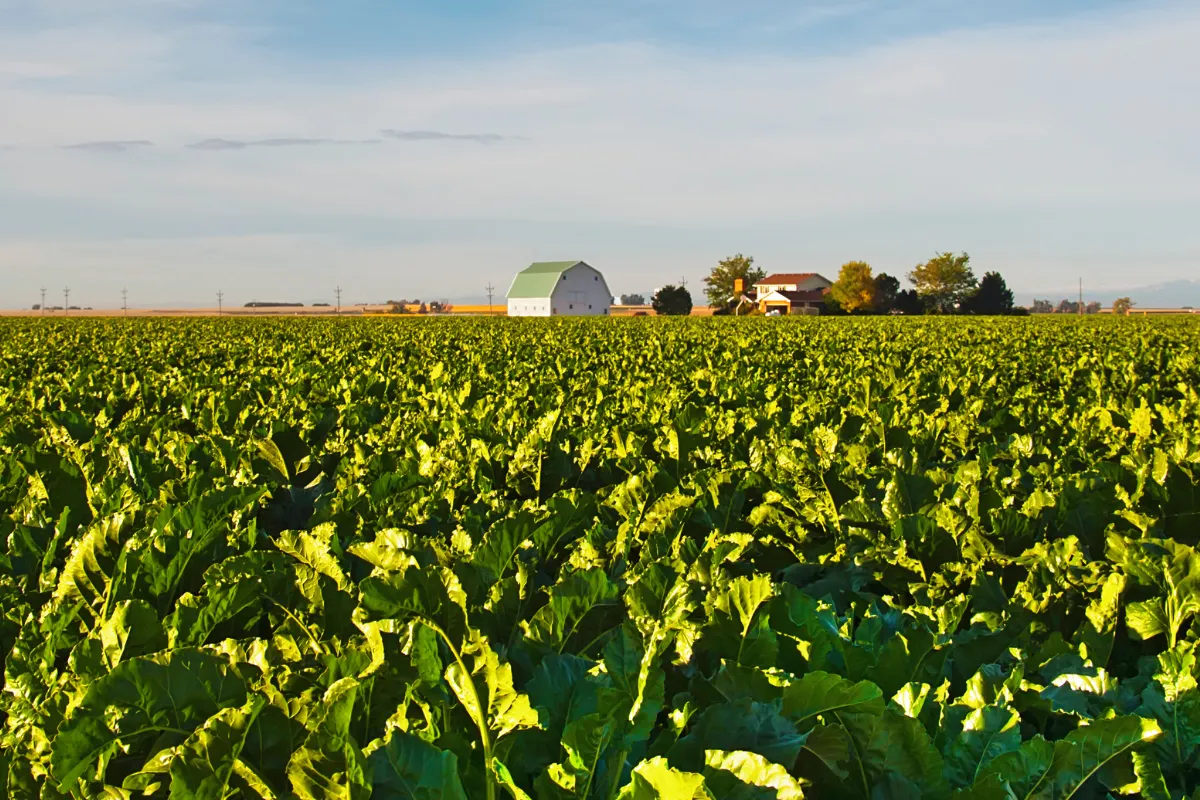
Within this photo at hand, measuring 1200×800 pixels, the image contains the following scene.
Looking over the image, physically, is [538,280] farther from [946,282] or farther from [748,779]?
[748,779]

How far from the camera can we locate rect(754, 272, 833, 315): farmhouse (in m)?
121

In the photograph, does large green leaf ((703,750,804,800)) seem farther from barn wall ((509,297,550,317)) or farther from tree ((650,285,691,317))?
barn wall ((509,297,550,317))

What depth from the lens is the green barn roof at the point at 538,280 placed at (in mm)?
111250

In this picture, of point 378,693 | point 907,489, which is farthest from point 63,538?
point 907,489

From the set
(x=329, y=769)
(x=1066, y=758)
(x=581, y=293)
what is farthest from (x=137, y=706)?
(x=581, y=293)

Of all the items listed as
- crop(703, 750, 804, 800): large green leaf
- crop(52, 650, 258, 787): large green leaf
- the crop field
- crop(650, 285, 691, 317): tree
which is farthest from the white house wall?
crop(703, 750, 804, 800): large green leaf

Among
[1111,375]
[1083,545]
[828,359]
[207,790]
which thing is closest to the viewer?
[207,790]

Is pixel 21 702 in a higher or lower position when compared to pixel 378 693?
lower

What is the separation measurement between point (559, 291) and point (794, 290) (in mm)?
38349

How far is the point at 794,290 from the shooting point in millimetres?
131125

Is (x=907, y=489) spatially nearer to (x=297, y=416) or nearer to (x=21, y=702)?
(x=21, y=702)

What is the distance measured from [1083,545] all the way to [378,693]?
101 inches

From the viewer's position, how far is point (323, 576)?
189 cm

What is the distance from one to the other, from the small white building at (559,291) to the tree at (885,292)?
31464mm
